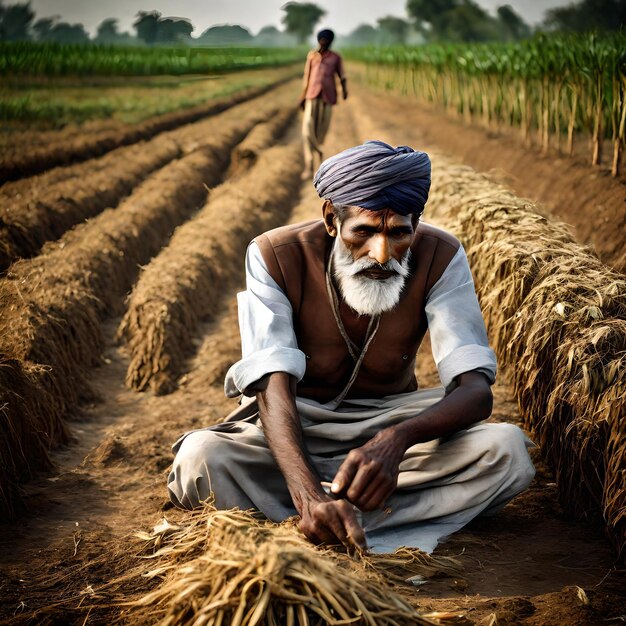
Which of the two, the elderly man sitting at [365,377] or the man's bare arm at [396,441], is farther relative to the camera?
the elderly man sitting at [365,377]

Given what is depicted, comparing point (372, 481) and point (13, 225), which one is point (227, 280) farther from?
point (372, 481)

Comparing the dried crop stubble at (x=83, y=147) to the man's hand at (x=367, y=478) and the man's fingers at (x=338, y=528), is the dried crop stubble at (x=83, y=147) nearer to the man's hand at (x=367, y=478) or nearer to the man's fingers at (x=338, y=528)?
the man's hand at (x=367, y=478)

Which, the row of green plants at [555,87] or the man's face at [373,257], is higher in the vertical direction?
the row of green plants at [555,87]

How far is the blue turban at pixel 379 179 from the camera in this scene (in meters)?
2.86

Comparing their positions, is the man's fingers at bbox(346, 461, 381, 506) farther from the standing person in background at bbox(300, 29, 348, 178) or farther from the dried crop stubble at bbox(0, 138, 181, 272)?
the standing person in background at bbox(300, 29, 348, 178)

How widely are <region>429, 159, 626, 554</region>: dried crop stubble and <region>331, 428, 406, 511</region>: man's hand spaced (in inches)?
35.9

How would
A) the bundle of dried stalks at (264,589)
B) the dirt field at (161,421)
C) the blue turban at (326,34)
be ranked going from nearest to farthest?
1. the bundle of dried stalks at (264,589)
2. the dirt field at (161,421)
3. the blue turban at (326,34)

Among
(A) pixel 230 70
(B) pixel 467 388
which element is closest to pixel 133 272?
(B) pixel 467 388

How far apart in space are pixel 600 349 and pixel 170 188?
768 centimetres

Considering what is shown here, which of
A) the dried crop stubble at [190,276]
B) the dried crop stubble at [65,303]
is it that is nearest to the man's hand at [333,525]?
the dried crop stubble at [65,303]

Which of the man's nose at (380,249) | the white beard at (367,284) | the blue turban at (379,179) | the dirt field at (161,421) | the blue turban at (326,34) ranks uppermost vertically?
the blue turban at (326,34)

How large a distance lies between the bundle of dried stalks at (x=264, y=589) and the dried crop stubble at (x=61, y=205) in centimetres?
518

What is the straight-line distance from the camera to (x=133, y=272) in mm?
7488

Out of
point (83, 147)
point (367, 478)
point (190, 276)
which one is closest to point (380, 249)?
point (367, 478)
